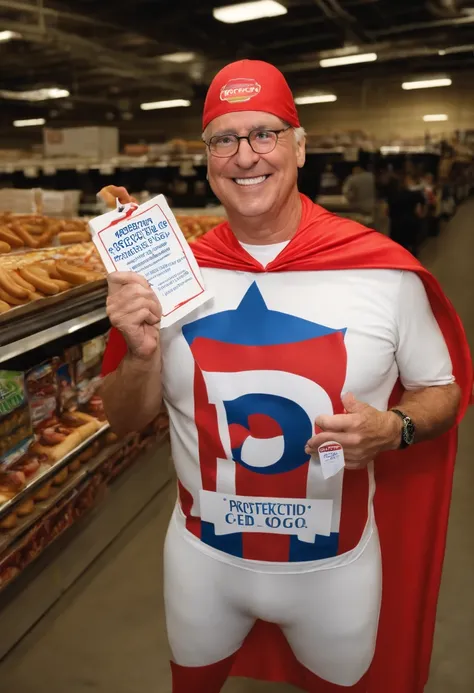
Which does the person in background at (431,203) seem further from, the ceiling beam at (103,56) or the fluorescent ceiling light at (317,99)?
the ceiling beam at (103,56)

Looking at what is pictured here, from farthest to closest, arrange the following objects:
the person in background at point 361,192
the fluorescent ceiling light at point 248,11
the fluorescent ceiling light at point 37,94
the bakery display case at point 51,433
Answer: the fluorescent ceiling light at point 37,94
the person in background at point 361,192
the fluorescent ceiling light at point 248,11
the bakery display case at point 51,433

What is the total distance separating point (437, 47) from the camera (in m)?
8.70

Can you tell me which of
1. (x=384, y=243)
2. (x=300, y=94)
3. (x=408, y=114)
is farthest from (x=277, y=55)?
(x=384, y=243)

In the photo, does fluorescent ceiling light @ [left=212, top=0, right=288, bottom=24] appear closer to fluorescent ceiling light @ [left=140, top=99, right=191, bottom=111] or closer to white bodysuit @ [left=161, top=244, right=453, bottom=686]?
fluorescent ceiling light @ [left=140, top=99, right=191, bottom=111]

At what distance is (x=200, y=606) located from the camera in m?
1.44

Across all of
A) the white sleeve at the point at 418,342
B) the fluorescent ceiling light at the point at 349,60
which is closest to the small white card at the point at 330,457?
the white sleeve at the point at 418,342

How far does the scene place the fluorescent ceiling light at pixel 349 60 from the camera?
870 centimetres

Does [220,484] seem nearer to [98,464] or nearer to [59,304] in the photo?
[59,304]

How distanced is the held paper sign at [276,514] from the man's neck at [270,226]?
60 cm

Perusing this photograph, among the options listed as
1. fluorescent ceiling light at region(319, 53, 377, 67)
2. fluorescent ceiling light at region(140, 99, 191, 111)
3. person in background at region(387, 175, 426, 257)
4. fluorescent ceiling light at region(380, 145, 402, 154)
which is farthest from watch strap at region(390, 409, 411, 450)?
fluorescent ceiling light at region(380, 145, 402, 154)

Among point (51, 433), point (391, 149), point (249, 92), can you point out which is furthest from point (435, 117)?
point (249, 92)

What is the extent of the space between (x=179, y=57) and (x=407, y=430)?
23.0ft

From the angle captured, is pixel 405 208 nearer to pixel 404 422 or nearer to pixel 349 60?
pixel 349 60

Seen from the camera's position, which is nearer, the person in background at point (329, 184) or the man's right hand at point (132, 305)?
the man's right hand at point (132, 305)
